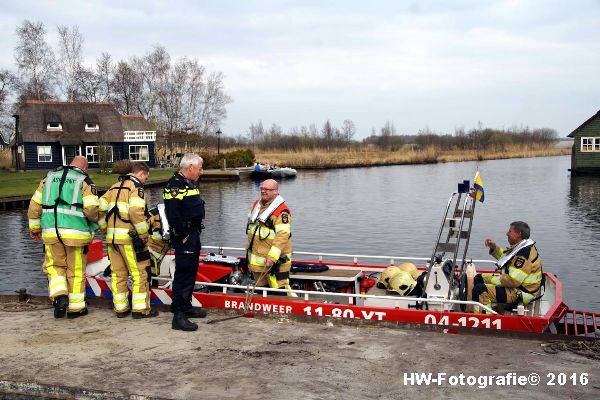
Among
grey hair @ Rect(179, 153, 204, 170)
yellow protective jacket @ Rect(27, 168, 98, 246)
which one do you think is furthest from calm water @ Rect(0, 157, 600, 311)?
→ grey hair @ Rect(179, 153, 204, 170)

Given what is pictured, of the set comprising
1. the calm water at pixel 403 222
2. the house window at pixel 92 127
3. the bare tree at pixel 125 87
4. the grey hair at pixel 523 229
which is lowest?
the calm water at pixel 403 222

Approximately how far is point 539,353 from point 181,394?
386 centimetres

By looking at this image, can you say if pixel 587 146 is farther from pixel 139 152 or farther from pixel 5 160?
pixel 5 160

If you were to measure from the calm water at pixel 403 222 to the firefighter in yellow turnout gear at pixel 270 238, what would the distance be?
7941 millimetres

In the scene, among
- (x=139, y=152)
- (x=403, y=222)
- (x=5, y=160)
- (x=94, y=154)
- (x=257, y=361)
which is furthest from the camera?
(x=139, y=152)

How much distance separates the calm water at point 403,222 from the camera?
685 inches

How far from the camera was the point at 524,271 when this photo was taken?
26.5 ft

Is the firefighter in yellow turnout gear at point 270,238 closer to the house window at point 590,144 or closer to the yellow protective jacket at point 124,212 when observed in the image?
the yellow protective jacket at point 124,212

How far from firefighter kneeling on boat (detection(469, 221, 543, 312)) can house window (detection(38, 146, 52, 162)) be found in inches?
1999

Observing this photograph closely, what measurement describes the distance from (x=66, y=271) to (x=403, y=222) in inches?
755

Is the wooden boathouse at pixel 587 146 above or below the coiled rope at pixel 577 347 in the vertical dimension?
above

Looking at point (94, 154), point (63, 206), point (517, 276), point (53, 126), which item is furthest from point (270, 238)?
point (53, 126)

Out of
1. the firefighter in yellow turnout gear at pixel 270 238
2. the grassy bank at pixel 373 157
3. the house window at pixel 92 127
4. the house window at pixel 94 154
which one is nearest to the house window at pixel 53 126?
the house window at pixel 92 127

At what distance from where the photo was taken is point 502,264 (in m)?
8.23
